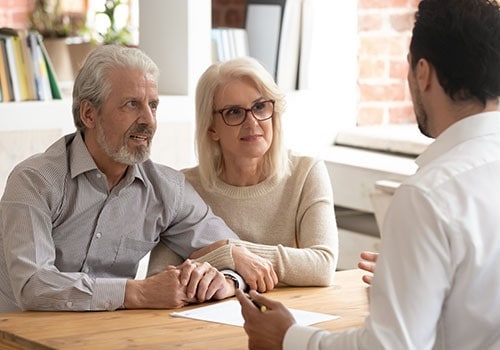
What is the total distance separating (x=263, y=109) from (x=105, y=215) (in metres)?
0.60

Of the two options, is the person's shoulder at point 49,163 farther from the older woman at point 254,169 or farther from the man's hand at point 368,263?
the man's hand at point 368,263

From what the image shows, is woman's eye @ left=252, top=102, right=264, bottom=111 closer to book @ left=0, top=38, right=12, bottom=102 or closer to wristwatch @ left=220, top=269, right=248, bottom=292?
wristwatch @ left=220, top=269, right=248, bottom=292

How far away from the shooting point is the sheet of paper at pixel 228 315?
2551 millimetres

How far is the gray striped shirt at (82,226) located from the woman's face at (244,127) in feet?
0.63

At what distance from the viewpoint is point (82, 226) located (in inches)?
113

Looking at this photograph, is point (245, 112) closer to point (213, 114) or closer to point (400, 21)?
point (213, 114)

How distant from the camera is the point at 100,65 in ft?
9.53

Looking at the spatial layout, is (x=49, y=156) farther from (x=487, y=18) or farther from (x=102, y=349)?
(x=487, y=18)

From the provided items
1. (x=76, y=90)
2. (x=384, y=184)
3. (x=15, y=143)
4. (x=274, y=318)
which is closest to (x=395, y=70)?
(x=384, y=184)

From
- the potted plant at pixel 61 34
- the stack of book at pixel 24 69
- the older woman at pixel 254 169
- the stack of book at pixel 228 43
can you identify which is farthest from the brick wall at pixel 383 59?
the older woman at pixel 254 169

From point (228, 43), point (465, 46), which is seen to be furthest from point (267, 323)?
point (228, 43)

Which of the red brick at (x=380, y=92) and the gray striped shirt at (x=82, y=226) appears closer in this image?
the gray striped shirt at (x=82, y=226)

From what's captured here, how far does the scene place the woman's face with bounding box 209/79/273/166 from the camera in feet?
10.4

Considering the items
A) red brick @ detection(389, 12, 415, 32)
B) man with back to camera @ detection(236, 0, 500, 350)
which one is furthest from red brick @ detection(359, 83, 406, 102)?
man with back to camera @ detection(236, 0, 500, 350)
